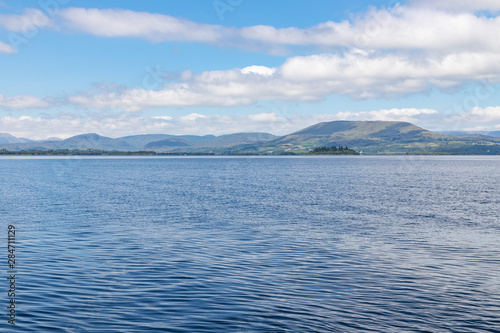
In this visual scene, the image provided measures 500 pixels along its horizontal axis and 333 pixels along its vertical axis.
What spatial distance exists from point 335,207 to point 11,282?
169ft

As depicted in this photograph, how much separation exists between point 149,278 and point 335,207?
46.1 meters

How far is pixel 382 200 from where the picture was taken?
80.8 m

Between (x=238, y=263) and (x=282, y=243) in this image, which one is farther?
(x=282, y=243)

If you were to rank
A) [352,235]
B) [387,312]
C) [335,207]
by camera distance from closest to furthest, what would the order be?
1. [387,312]
2. [352,235]
3. [335,207]

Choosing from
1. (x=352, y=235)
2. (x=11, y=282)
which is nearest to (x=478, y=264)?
(x=352, y=235)

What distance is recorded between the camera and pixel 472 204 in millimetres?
72500

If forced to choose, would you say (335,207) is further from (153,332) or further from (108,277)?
(153,332)

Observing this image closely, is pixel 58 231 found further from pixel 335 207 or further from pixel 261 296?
pixel 335 207

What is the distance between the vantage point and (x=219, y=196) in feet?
291

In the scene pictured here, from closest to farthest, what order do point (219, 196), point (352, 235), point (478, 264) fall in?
point (478, 264)
point (352, 235)
point (219, 196)

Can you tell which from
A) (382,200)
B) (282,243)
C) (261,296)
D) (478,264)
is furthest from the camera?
(382,200)

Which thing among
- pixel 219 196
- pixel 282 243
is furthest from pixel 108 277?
pixel 219 196

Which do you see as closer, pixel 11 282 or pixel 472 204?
pixel 11 282

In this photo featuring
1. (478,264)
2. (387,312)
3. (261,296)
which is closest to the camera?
(387,312)
